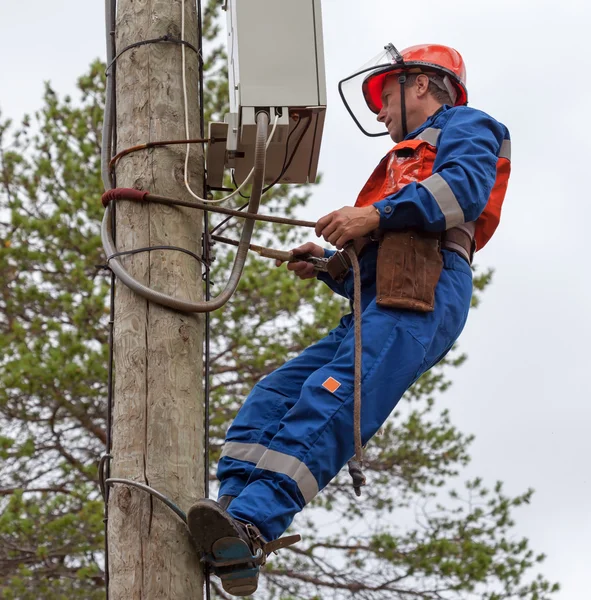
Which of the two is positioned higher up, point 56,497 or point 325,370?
point 56,497

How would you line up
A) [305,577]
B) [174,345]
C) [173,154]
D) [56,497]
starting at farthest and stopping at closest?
[305,577]
[56,497]
[173,154]
[174,345]

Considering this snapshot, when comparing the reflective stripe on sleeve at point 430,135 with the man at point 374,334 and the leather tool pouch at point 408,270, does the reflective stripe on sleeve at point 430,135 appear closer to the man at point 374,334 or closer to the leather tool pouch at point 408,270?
the man at point 374,334

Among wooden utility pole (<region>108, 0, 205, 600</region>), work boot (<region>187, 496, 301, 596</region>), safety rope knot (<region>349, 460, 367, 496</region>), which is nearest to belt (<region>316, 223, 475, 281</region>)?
wooden utility pole (<region>108, 0, 205, 600</region>)

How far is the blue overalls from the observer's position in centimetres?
288

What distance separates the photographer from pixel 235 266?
332cm

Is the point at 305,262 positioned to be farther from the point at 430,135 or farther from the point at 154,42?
the point at 154,42

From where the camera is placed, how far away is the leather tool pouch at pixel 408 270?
3141mm

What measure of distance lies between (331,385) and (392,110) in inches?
51.3

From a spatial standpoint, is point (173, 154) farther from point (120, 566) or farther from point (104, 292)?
point (104, 292)

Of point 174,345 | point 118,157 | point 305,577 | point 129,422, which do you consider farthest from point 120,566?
point 305,577

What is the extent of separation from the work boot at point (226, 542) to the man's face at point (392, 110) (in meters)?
1.69

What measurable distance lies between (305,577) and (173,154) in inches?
254

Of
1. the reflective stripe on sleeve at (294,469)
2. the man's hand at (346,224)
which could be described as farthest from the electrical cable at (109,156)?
the man's hand at (346,224)

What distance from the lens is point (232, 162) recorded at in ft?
11.6
